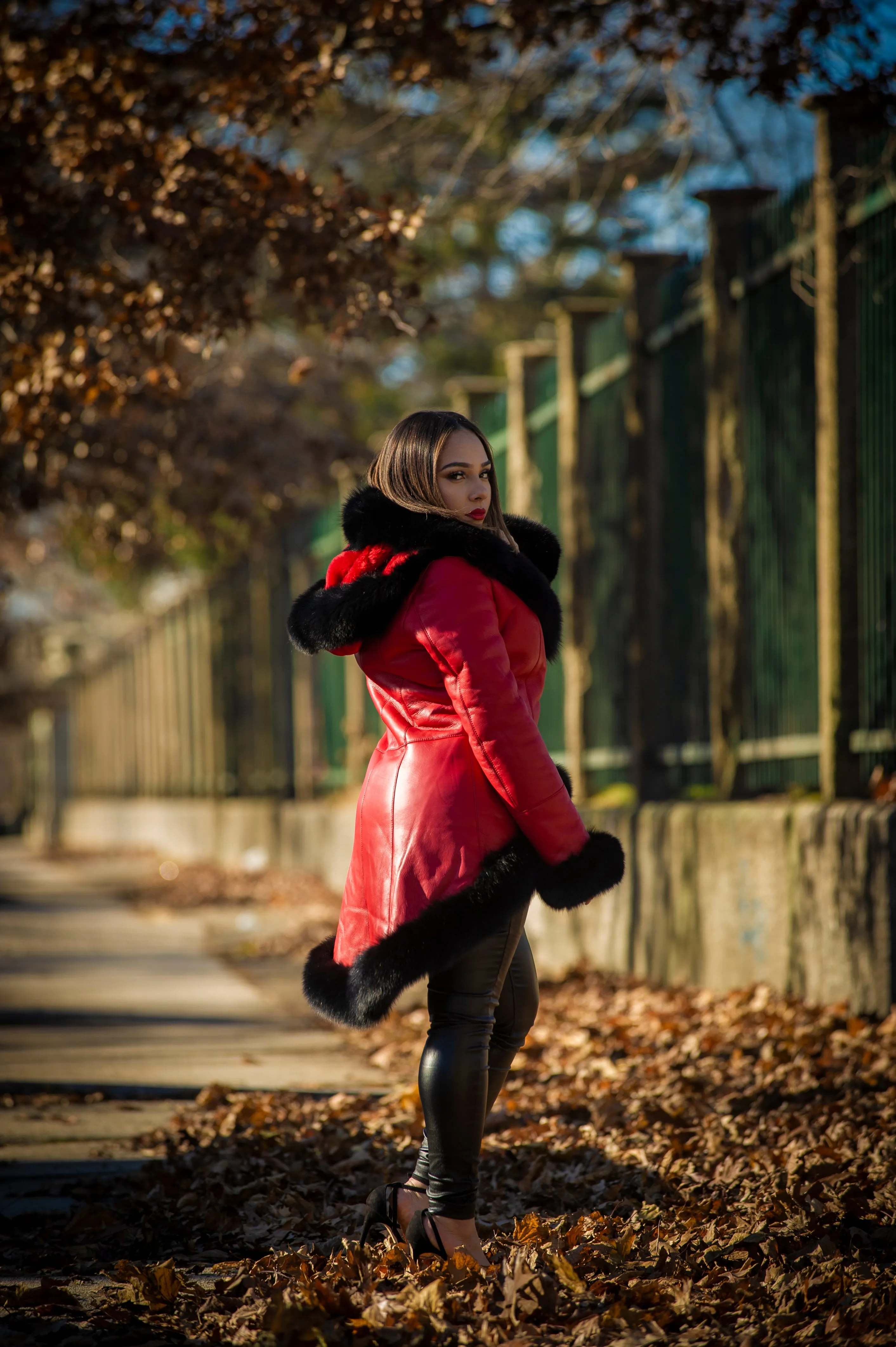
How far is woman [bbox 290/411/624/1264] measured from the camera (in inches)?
133

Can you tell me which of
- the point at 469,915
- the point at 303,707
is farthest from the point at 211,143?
the point at 303,707

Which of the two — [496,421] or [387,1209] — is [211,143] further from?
[387,1209]

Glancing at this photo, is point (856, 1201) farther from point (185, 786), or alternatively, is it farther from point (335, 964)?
point (185, 786)

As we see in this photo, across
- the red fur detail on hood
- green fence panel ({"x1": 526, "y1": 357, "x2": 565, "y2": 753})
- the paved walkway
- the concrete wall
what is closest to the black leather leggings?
the red fur detail on hood

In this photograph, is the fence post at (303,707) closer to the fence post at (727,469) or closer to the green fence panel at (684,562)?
the green fence panel at (684,562)

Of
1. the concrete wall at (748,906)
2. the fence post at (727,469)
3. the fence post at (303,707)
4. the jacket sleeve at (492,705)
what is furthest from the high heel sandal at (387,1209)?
the fence post at (303,707)

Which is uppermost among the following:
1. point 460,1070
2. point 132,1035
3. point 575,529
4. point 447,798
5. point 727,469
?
point 727,469

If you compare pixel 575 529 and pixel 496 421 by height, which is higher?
pixel 496 421

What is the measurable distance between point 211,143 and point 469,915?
522 centimetres

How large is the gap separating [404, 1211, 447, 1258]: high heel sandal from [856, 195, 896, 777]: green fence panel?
3228 mm

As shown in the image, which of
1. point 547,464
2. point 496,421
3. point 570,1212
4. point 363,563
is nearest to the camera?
point 363,563

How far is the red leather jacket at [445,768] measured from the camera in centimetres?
338

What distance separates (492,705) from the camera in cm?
336

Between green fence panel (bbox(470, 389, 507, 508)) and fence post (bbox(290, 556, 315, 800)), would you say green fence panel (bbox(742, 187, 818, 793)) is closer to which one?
green fence panel (bbox(470, 389, 507, 508))
